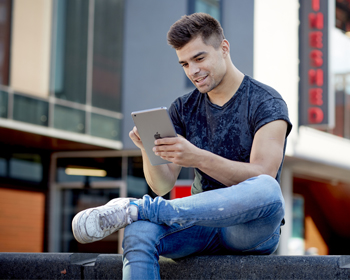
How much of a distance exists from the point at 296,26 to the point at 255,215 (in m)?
10.3

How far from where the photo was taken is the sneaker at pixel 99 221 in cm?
246

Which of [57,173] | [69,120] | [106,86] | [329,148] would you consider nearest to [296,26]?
[329,148]

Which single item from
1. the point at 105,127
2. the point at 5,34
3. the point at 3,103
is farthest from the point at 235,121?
the point at 105,127

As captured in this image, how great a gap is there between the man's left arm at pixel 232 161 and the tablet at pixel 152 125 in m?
0.05

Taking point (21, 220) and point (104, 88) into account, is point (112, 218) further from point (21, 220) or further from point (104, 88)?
point (21, 220)

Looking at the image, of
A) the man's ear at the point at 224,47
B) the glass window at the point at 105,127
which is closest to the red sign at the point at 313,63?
the glass window at the point at 105,127

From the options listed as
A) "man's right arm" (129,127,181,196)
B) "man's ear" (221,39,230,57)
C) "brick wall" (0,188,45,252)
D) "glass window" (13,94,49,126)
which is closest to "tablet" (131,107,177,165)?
"man's right arm" (129,127,181,196)

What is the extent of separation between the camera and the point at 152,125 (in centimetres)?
263

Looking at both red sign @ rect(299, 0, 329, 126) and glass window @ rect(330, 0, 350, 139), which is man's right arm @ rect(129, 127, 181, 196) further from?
glass window @ rect(330, 0, 350, 139)

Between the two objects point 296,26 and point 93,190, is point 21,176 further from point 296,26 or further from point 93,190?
point 296,26

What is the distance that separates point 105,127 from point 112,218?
9.79 meters

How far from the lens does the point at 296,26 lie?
1214 cm

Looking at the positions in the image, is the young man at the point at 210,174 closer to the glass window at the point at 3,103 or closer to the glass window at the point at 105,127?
the glass window at the point at 3,103

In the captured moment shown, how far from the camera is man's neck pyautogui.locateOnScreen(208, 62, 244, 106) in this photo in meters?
3.05
